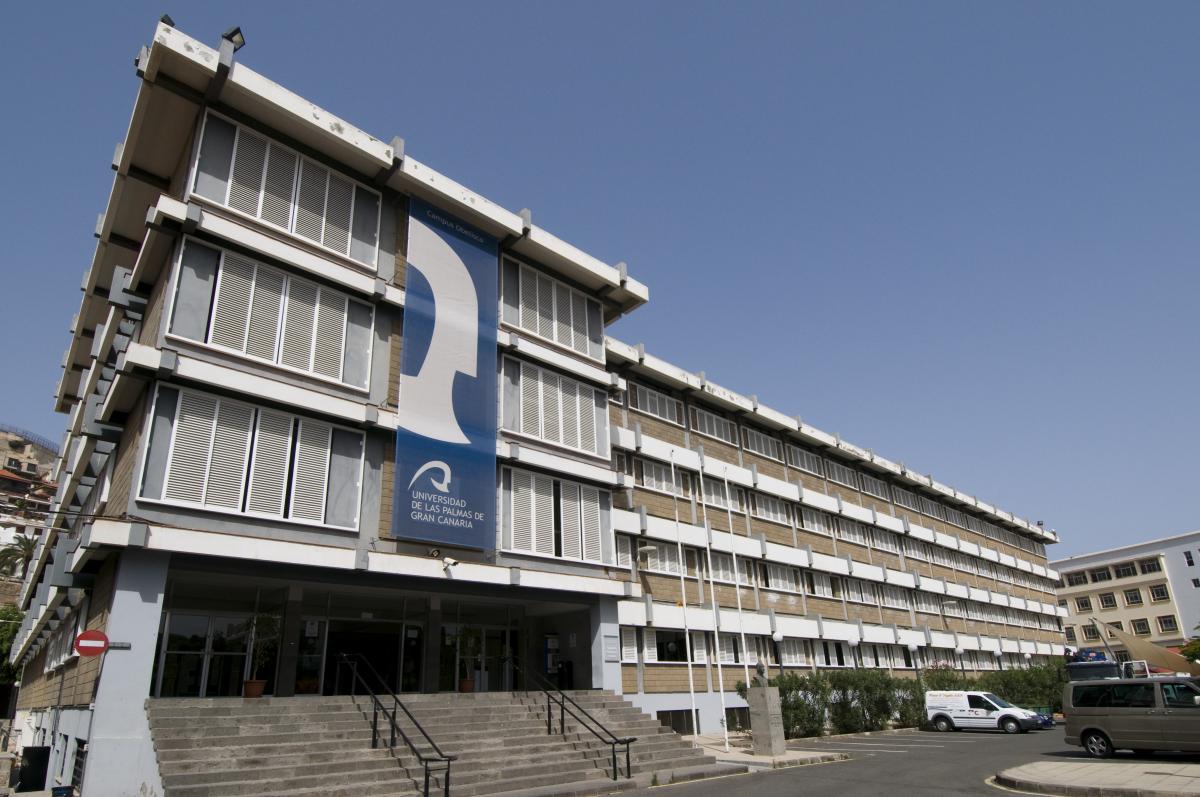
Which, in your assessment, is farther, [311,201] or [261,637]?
[311,201]

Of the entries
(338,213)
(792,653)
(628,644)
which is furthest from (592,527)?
(792,653)

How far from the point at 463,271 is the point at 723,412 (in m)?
21.0

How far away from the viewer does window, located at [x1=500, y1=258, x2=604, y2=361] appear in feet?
83.5

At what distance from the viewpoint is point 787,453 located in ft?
149

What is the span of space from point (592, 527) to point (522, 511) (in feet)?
9.72

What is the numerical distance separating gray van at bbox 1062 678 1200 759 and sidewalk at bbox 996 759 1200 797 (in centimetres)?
65

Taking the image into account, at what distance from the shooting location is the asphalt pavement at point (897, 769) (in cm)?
1599

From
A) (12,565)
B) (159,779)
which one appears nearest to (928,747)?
(159,779)

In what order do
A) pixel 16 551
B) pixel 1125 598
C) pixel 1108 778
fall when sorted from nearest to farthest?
pixel 1108 778 < pixel 16 551 < pixel 1125 598

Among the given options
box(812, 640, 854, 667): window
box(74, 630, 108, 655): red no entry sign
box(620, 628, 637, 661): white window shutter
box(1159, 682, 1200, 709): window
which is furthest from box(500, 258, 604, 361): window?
box(812, 640, 854, 667): window

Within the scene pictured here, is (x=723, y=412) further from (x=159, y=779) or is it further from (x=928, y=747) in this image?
(x=159, y=779)

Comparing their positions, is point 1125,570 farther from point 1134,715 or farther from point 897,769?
point 897,769

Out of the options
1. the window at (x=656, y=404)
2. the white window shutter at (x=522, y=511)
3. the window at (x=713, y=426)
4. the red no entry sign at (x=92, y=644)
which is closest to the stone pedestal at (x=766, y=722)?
the white window shutter at (x=522, y=511)

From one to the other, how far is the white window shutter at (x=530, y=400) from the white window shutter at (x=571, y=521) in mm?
2104
